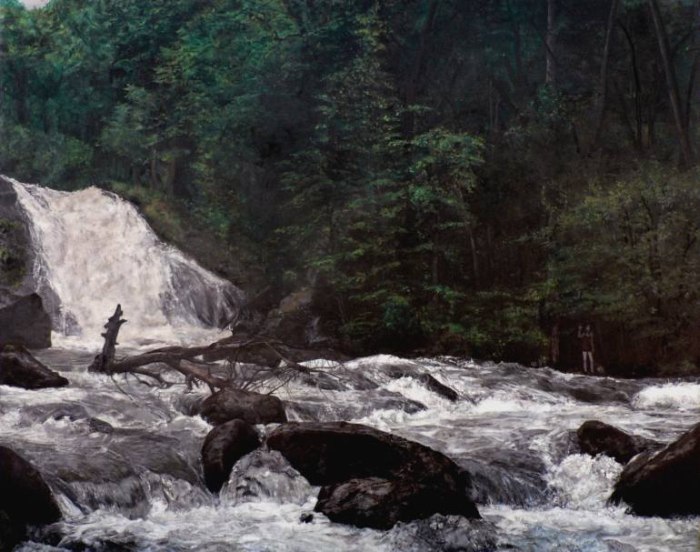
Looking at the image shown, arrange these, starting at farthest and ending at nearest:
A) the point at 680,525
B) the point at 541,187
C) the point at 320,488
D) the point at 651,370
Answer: the point at 541,187 → the point at 651,370 → the point at 320,488 → the point at 680,525

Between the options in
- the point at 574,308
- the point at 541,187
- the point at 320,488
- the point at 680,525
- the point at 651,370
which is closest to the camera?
the point at 680,525

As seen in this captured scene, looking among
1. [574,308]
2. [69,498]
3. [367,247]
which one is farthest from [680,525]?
[367,247]

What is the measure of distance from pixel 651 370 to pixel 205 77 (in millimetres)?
7636

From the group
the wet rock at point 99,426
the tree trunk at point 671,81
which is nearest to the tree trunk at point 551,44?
the tree trunk at point 671,81

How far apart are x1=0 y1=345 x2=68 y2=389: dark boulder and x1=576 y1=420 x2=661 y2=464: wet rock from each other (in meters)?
4.94

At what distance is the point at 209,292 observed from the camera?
520 inches

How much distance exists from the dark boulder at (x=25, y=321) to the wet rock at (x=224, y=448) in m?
4.80

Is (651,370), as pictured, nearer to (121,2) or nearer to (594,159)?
(594,159)

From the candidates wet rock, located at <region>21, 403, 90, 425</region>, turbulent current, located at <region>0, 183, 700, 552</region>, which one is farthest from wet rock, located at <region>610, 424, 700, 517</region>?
wet rock, located at <region>21, 403, 90, 425</region>

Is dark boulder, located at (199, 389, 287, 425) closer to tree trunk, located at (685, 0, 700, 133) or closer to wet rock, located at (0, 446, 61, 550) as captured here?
wet rock, located at (0, 446, 61, 550)

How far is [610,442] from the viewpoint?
700 cm

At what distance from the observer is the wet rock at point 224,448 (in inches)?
257

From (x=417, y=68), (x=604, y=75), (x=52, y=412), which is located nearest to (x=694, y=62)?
(x=604, y=75)

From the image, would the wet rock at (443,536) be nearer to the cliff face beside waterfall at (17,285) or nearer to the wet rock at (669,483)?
the wet rock at (669,483)
